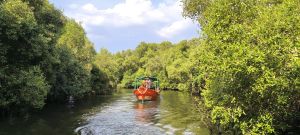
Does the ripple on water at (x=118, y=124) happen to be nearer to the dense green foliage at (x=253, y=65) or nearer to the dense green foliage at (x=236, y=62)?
the dense green foliage at (x=236, y=62)

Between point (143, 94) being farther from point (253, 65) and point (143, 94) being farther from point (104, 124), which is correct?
point (253, 65)

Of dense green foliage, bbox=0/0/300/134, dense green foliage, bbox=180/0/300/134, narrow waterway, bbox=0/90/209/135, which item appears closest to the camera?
dense green foliage, bbox=180/0/300/134

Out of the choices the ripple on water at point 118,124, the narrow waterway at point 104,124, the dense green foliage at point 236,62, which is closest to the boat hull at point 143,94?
the ripple on water at point 118,124

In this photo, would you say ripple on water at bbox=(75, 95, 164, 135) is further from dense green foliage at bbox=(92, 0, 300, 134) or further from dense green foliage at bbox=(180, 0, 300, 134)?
dense green foliage at bbox=(180, 0, 300, 134)

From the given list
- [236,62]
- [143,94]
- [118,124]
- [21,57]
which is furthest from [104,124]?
[143,94]

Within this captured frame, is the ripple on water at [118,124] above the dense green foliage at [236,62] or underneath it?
underneath

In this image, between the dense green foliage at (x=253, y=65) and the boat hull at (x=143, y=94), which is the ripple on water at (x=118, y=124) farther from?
the boat hull at (x=143, y=94)

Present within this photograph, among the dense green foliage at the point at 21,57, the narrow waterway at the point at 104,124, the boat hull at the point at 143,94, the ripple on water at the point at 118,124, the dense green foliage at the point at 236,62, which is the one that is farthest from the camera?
the boat hull at the point at 143,94

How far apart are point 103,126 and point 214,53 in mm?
14796

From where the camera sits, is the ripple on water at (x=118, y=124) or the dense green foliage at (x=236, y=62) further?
the ripple on water at (x=118, y=124)

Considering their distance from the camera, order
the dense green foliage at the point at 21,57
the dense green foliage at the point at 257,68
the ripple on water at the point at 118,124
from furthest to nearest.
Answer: the dense green foliage at the point at 21,57 → the ripple on water at the point at 118,124 → the dense green foliage at the point at 257,68

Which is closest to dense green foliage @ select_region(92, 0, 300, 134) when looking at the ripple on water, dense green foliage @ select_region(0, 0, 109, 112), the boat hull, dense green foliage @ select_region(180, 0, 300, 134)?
dense green foliage @ select_region(180, 0, 300, 134)

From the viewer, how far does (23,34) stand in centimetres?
2956

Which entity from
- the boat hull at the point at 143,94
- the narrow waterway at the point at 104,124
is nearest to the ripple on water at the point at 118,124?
the narrow waterway at the point at 104,124
